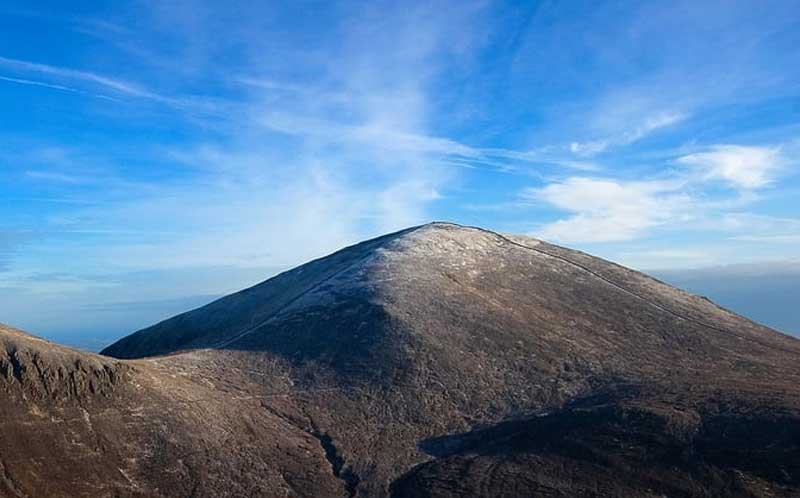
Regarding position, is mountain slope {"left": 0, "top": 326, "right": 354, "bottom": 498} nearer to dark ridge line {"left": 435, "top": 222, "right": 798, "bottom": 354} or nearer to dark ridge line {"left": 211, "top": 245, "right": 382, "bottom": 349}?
dark ridge line {"left": 211, "top": 245, "right": 382, "bottom": 349}

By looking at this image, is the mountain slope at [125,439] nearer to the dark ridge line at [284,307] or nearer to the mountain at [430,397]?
the mountain at [430,397]

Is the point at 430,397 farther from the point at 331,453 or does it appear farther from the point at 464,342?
the point at 331,453

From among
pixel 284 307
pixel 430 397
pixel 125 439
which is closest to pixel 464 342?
pixel 430 397

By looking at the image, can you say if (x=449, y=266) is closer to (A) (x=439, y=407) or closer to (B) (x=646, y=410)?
(A) (x=439, y=407)

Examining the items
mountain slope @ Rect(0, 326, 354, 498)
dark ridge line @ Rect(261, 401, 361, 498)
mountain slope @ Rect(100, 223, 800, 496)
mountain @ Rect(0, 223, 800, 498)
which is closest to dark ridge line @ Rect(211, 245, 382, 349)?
mountain slope @ Rect(100, 223, 800, 496)

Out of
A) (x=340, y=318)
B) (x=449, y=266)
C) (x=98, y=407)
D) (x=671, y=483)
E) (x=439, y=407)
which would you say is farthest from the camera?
(x=449, y=266)

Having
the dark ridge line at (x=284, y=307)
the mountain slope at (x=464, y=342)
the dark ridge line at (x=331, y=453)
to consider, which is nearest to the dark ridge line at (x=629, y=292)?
the mountain slope at (x=464, y=342)

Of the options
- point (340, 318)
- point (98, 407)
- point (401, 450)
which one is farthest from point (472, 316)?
point (98, 407)

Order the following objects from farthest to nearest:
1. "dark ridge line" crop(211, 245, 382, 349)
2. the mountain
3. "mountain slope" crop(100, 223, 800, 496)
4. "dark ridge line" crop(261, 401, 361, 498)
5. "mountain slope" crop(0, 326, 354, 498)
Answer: "dark ridge line" crop(211, 245, 382, 349) → "mountain slope" crop(100, 223, 800, 496) → "dark ridge line" crop(261, 401, 361, 498) → the mountain → "mountain slope" crop(0, 326, 354, 498)
